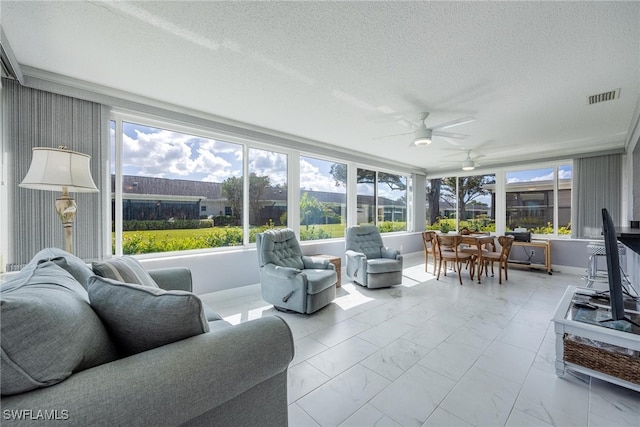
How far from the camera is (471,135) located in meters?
4.26

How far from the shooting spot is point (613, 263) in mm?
1812

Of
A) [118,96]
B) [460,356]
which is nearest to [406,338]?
[460,356]

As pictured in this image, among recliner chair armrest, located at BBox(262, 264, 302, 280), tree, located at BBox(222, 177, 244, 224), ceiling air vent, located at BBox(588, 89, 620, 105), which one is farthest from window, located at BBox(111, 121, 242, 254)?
ceiling air vent, located at BBox(588, 89, 620, 105)

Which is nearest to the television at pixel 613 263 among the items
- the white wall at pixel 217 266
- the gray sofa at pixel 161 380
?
the gray sofa at pixel 161 380

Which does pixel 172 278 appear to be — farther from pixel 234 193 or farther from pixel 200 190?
pixel 234 193

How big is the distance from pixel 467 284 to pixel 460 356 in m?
2.56

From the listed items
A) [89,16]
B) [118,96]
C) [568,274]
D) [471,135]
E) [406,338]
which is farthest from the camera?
[568,274]

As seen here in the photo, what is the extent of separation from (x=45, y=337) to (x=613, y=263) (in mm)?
2966

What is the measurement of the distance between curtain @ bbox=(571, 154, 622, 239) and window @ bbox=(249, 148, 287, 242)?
5.72 metres

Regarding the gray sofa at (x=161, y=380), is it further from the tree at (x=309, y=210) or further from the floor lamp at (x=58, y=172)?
the tree at (x=309, y=210)

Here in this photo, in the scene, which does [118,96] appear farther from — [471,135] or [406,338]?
[471,135]

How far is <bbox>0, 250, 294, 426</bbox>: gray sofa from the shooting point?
70 cm

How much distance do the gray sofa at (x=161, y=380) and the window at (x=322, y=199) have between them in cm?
375

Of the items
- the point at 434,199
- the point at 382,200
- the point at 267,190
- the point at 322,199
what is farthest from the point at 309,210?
the point at 434,199
